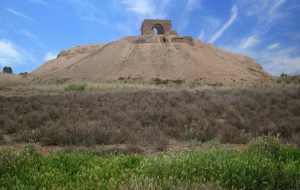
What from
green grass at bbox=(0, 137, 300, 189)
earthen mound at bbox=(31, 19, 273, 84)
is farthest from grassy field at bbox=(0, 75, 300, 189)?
earthen mound at bbox=(31, 19, 273, 84)

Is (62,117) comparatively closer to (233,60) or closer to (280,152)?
(280,152)

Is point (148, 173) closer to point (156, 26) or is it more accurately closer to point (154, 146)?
point (154, 146)

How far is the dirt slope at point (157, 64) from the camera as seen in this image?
48344 mm

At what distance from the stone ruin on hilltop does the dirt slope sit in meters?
0.21

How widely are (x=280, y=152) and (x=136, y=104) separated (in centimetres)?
1059

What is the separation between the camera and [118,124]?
12008mm

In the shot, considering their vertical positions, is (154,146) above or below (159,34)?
below

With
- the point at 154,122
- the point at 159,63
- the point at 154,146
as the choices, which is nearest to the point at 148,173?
the point at 154,146

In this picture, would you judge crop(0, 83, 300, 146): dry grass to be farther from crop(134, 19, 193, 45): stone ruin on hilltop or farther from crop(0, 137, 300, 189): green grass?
crop(134, 19, 193, 45): stone ruin on hilltop

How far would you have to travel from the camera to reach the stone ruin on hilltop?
59.0m

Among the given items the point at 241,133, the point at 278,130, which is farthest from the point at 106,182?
the point at 278,130

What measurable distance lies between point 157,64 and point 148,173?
46939 mm

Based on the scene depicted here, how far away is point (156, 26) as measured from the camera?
61406 mm

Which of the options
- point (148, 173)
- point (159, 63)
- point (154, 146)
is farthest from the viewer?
point (159, 63)
